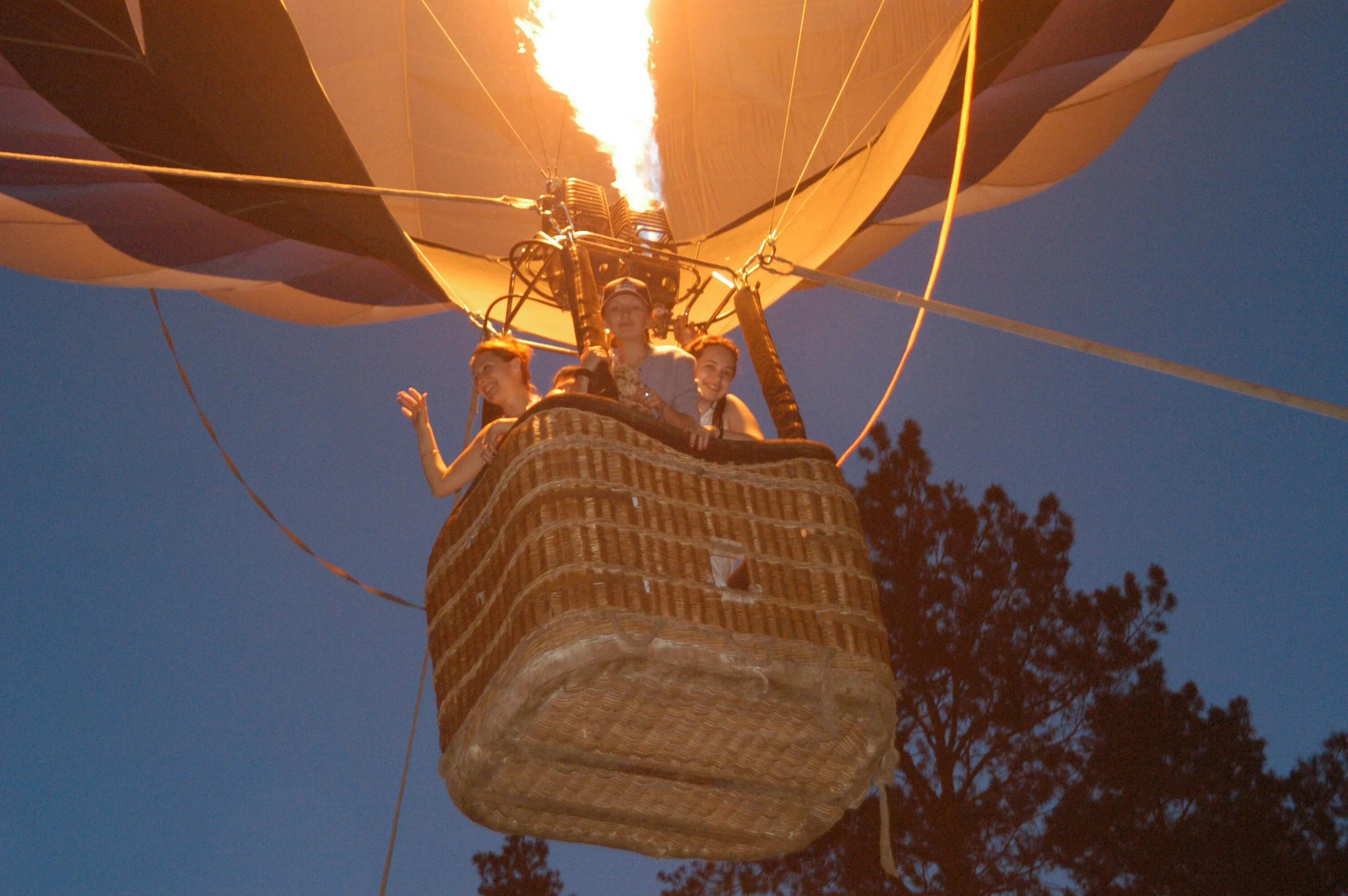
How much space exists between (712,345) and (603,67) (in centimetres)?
169

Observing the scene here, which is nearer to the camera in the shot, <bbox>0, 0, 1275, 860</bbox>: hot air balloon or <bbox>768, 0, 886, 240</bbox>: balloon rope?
<bbox>0, 0, 1275, 860</bbox>: hot air balloon

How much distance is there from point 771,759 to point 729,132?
275 cm

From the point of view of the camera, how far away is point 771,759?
2914mm

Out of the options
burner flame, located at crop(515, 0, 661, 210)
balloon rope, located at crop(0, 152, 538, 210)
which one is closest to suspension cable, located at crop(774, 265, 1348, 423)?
balloon rope, located at crop(0, 152, 538, 210)

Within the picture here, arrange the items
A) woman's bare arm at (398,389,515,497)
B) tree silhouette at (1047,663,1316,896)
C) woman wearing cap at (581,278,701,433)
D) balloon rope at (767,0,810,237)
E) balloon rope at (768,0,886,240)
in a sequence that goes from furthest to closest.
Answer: tree silhouette at (1047,663,1316,896) < balloon rope at (767,0,810,237) < balloon rope at (768,0,886,240) < woman wearing cap at (581,278,701,433) < woman's bare arm at (398,389,515,497)

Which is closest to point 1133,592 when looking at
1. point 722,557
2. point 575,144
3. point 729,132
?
point 729,132

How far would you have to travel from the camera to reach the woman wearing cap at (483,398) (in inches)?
117

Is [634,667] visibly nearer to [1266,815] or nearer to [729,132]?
[729,132]

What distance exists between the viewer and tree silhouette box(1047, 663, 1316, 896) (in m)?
5.67

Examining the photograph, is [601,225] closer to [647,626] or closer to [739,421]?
[739,421]

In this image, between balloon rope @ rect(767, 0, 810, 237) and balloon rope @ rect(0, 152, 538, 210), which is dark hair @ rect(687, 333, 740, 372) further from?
balloon rope @ rect(767, 0, 810, 237)

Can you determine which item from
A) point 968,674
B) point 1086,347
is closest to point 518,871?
point 968,674

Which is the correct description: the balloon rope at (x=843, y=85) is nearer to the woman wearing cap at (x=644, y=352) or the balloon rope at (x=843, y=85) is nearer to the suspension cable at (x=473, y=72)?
the suspension cable at (x=473, y=72)

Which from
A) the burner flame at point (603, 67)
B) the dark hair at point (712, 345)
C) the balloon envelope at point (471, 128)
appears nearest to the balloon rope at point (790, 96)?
Answer: the balloon envelope at point (471, 128)
